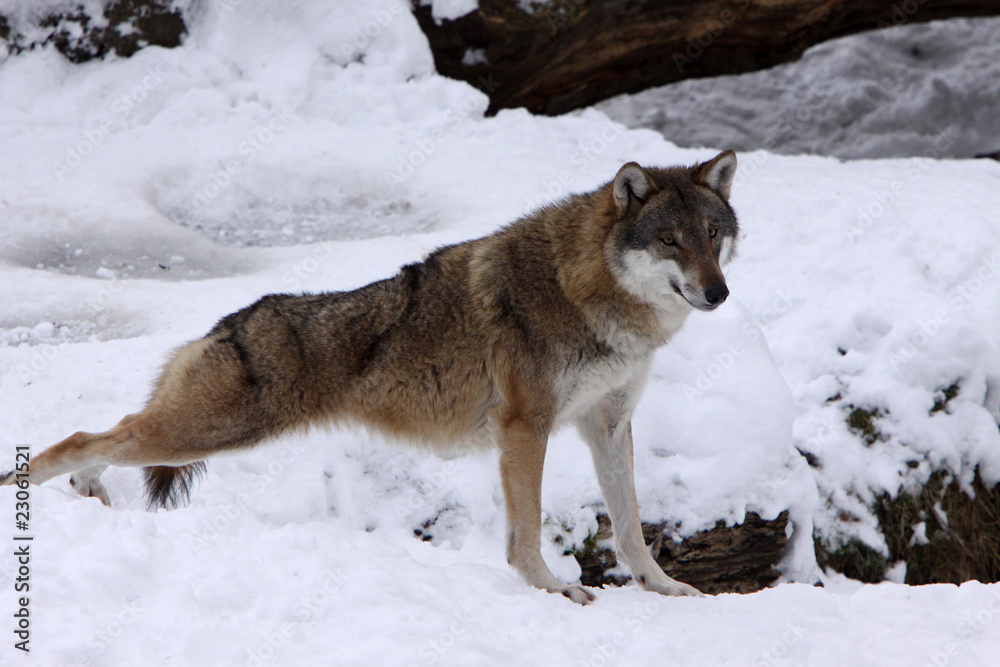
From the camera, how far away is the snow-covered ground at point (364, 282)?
10.8 ft

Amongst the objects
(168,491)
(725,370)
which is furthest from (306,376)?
(725,370)

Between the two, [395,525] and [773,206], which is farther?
[773,206]

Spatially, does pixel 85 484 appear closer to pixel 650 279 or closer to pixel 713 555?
pixel 650 279

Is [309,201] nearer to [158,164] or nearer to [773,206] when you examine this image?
[158,164]

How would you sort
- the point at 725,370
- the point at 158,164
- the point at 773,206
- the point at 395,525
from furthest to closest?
the point at 158,164 < the point at 773,206 < the point at 725,370 < the point at 395,525

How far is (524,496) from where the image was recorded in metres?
4.22

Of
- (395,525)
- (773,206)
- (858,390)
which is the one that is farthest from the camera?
(773,206)

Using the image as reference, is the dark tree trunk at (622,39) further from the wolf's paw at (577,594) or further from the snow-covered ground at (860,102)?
the wolf's paw at (577,594)

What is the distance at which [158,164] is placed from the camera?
869cm

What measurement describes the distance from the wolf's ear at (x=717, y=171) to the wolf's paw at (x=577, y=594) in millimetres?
2330

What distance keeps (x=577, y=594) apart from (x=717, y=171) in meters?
2.44

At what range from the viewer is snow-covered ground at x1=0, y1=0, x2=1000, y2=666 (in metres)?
3.29

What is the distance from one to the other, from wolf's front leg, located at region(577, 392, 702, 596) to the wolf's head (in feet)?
2.39

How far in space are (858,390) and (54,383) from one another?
6082mm
